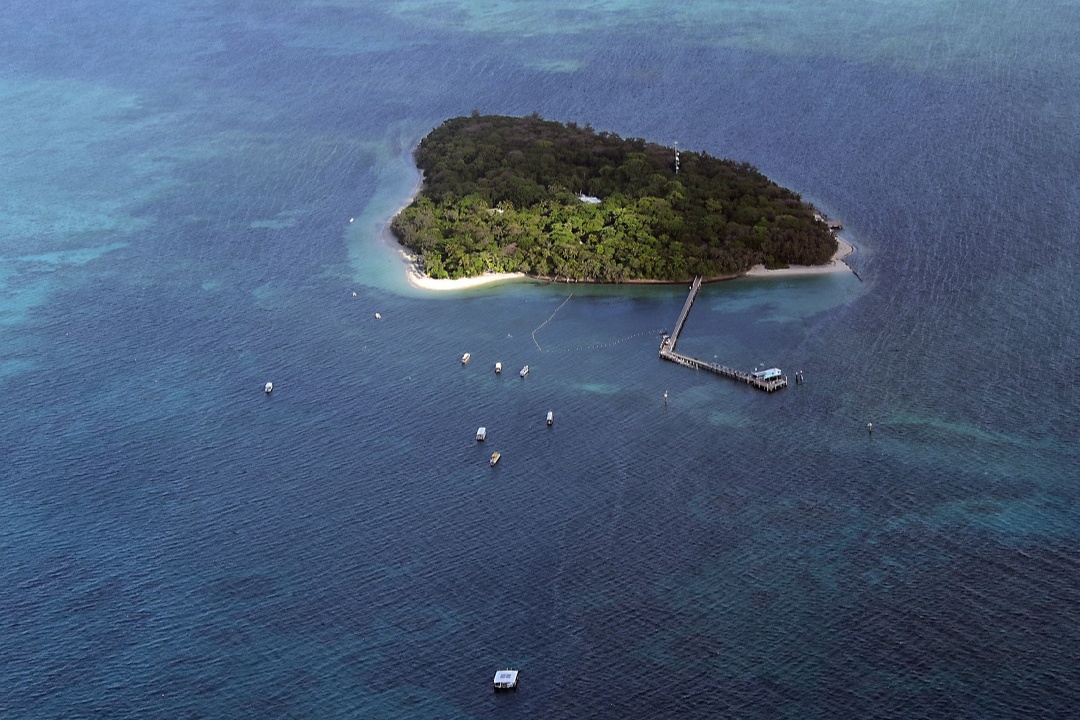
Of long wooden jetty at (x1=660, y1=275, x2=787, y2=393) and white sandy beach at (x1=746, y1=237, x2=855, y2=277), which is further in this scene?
white sandy beach at (x1=746, y1=237, x2=855, y2=277)

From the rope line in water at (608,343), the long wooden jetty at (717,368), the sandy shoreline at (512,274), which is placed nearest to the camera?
the long wooden jetty at (717,368)

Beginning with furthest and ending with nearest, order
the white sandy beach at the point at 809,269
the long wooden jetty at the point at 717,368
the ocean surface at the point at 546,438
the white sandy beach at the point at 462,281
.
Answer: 1. the white sandy beach at the point at 462,281
2. the white sandy beach at the point at 809,269
3. the long wooden jetty at the point at 717,368
4. the ocean surface at the point at 546,438

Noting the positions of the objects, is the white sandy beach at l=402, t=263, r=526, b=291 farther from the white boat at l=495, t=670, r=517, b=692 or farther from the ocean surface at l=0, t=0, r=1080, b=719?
the white boat at l=495, t=670, r=517, b=692

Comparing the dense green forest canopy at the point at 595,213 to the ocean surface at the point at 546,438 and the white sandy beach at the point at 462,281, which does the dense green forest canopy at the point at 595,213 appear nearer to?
the white sandy beach at the point at 462,281

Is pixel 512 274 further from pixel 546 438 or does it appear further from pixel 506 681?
pixel 506 681

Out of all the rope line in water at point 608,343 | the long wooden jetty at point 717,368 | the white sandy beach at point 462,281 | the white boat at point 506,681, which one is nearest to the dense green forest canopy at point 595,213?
the white sandy beach at point 462,281

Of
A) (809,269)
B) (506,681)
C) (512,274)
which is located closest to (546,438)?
(506,681)

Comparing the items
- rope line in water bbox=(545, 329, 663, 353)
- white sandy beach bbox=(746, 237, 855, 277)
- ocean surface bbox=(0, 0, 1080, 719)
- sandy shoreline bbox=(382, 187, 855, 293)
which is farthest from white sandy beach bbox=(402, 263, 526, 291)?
white sandy beach bbox=(746, 237, 855, 277)

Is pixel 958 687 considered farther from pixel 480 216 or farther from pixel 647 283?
pixel 480 216
